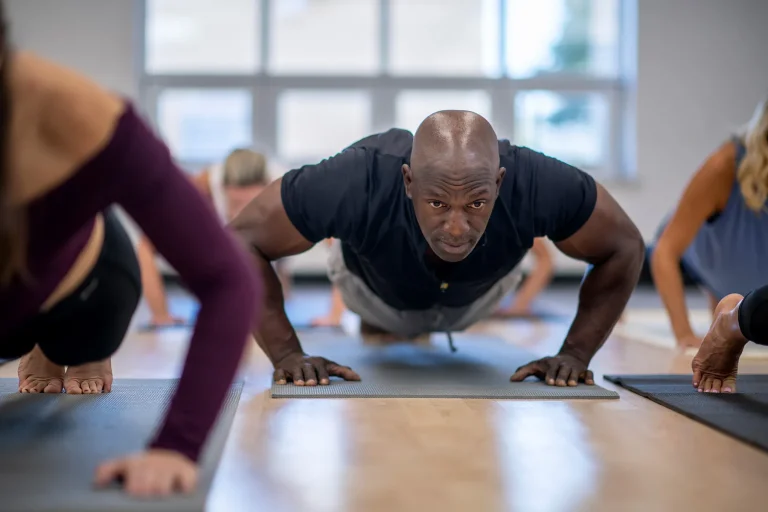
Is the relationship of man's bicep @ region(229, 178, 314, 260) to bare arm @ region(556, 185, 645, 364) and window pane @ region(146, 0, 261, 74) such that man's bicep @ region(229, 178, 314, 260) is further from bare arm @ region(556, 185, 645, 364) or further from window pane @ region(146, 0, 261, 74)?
window pane @ region(146, 0, 261, 74)

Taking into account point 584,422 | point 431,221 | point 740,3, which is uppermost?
point 740,3

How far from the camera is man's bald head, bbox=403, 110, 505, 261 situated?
1.67 metres

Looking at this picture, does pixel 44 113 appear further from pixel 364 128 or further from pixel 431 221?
pixel 364 128

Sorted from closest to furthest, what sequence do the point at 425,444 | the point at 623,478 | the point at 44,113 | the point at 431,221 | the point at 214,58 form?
the point at 44,113, the point at 623,478, the point at 425,444, the point at 431,221, the point at 214,58

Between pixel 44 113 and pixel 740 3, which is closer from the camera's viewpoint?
pixel 44 113

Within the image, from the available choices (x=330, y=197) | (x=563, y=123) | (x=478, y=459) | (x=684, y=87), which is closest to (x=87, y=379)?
(x=330, y=197)

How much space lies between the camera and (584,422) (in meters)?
1.60

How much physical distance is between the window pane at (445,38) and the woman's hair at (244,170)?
3219 mm

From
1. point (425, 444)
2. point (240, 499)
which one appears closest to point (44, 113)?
point (240, 499)

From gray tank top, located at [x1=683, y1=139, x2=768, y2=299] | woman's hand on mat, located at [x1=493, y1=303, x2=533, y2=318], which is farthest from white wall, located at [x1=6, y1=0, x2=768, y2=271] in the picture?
gray tank top, located at [x1=683, y1=139, x2=768, y2=299]

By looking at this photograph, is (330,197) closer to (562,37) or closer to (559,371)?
(559,371)

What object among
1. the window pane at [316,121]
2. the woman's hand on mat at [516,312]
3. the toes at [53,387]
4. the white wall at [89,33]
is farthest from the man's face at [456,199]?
the white wall at [89,33]

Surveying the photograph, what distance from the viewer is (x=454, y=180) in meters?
1.66

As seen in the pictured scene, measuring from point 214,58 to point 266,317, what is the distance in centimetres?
481
